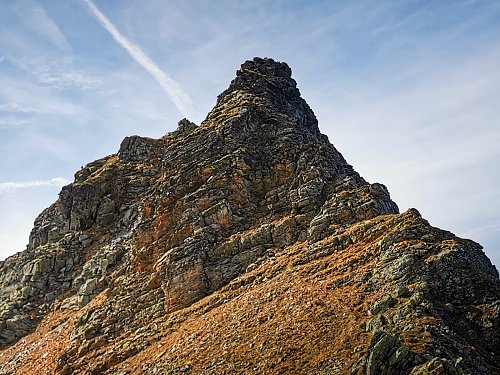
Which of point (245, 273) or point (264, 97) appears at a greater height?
point (264, 97)

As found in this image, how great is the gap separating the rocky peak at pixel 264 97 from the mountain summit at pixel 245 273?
31cm

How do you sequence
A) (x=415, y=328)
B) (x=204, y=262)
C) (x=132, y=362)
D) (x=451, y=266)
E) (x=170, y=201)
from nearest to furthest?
1. (x=415, y=328)
2. (x=451, y=266)
3. (x=132, y=362)
4. (x=204, y=262)
5. (x=170, y=201)

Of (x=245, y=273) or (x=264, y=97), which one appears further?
(x=264, y=97)

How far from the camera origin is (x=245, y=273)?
34.9 m

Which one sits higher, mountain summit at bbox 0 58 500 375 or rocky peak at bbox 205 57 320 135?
rocky peak at bbox 205 57 320 135

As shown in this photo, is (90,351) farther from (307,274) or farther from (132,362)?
(307,274)

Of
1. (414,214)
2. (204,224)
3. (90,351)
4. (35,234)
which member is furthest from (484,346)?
(35,234)

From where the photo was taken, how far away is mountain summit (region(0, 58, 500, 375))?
23594 millimetres

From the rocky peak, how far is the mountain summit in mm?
312

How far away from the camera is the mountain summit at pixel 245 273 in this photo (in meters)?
23.6

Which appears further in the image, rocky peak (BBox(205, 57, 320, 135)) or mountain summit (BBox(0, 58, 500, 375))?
rocky peak (BBox(205, 57, 320, 135))

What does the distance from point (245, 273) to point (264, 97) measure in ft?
90.8

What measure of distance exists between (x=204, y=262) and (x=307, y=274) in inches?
376

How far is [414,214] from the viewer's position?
31.2 m
